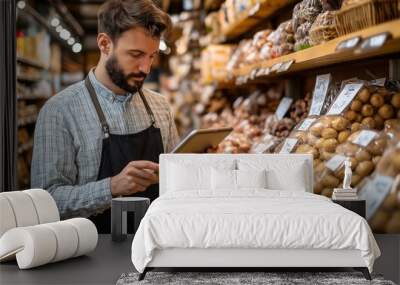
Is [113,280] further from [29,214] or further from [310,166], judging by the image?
[310,166]

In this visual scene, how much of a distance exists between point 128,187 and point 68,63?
621cm

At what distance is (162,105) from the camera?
4891 millimetres

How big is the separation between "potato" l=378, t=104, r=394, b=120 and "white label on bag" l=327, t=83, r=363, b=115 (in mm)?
254

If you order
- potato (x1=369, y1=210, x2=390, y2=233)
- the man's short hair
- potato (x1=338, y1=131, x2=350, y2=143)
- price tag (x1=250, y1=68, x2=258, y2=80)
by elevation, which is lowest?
potato (x1=369, y1=210, x2=390, y2=233)

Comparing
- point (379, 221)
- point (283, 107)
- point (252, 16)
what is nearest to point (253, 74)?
point (283, 107)

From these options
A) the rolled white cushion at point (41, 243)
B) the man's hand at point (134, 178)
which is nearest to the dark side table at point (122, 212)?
the man's hand at point (134, 178)

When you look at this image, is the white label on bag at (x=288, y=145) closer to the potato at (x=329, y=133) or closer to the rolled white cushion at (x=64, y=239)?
the potato at (x=329, y=133)

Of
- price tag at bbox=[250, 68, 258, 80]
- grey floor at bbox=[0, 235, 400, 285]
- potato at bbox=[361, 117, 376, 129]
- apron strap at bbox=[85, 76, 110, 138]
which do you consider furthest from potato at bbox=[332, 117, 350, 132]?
apron strap at bbox=[85, 76, 110, 138]

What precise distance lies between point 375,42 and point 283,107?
225 cm

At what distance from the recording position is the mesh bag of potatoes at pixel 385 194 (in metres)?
3.37

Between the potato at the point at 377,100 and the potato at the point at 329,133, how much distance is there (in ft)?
1.02

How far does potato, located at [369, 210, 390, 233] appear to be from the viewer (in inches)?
148

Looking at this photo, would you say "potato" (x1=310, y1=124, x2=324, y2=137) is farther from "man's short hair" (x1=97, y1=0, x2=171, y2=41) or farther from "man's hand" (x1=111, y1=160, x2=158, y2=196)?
"man's short hair" (x1=97, y1=0, x2=171, y2=41)

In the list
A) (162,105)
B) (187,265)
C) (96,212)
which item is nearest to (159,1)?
(162,105)
